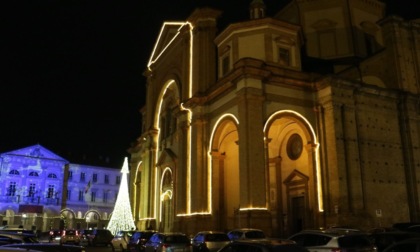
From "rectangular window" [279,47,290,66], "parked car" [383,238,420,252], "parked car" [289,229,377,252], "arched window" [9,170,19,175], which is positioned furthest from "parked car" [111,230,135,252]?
"arched window" [9,170,19,175]

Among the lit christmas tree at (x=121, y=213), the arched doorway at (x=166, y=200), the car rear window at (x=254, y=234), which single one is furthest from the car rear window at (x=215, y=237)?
the lit christmas tree at (x=121, y=213)

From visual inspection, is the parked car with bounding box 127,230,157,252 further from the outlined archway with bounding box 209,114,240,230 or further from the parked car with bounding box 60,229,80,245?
the parked car with bounding box 60,229,80,245

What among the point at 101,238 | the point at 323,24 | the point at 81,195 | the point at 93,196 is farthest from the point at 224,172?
the point at 93,196

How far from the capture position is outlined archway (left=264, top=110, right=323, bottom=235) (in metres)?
27.4

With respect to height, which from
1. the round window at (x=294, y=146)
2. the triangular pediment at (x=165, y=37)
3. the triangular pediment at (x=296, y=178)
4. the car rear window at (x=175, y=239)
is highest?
the triangular pediment at (x=165, y=37)

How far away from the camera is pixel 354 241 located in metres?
13.0

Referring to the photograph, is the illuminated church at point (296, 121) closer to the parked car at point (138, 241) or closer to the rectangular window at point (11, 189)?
the parked car at point (138, 241)

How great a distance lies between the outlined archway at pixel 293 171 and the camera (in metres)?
27.4

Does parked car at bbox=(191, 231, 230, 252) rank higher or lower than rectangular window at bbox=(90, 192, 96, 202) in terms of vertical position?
lower

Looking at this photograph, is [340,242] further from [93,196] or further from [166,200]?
[93,196]

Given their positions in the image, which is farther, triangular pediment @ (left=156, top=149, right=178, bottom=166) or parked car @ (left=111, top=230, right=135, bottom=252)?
triangular pediment @ (left=156, top=149, right=178, bottom=166)

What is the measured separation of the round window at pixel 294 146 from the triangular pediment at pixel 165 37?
13752 millimetres

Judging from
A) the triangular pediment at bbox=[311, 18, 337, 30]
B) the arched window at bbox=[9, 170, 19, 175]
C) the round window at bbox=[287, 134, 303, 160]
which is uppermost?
the triangular pediment at bbox=[311, 18, 337, 30]

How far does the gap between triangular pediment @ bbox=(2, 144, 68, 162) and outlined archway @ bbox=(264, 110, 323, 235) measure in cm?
4673
